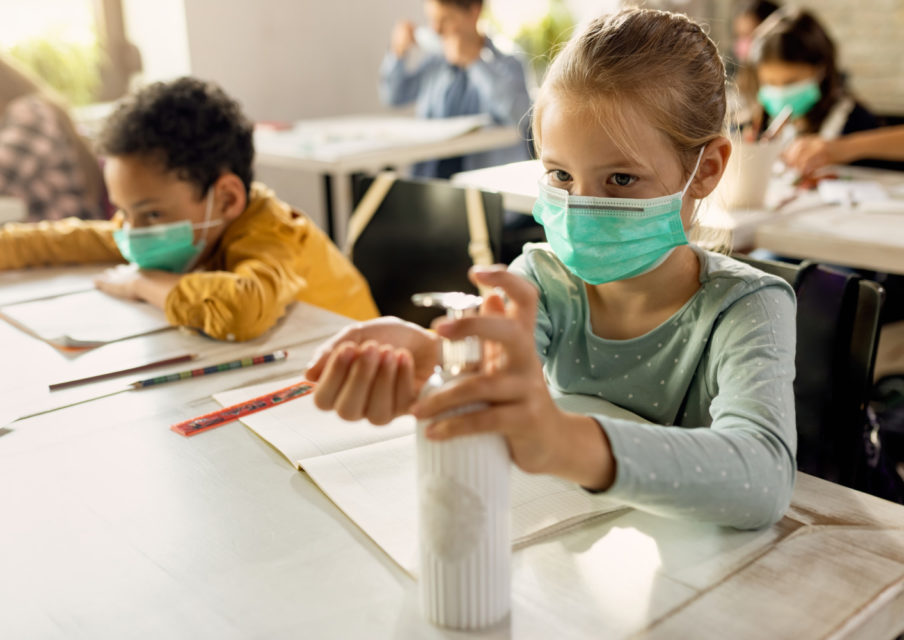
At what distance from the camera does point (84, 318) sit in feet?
4.42

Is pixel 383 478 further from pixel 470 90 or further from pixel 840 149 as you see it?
pixel 470 90

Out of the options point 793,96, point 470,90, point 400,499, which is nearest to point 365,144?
point 470,90

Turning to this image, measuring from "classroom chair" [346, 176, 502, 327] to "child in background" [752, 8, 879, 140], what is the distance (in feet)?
4.63

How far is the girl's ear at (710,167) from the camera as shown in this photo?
969mm

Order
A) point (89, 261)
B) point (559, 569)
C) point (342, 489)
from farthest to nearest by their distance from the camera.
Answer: point (89, 261)
point (342, 489)
point (559, 569)

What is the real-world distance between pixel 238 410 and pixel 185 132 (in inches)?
28.3

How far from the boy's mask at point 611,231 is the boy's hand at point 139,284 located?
689mm

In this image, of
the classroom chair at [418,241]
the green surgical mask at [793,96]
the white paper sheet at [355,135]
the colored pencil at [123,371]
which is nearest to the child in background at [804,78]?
the green surgical mask at [793,96]

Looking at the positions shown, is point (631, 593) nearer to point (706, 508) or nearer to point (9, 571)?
point (706, 508)

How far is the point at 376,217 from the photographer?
1895 mm

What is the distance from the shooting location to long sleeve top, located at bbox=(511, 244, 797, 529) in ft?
2.18

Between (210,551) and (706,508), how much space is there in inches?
16.1

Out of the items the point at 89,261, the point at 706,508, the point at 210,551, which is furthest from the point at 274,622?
the point at 89,261

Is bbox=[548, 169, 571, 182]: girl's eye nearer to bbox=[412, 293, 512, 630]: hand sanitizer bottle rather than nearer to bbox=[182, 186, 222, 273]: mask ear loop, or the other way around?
bbox=[412, 293, 512, 630]: hand sanitizer bottle
